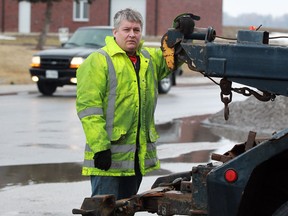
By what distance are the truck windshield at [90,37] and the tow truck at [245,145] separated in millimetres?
16842

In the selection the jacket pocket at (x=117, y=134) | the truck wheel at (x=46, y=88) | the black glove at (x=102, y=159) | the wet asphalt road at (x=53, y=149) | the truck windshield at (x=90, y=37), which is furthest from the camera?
the truck windshield at (x=90, y=37)

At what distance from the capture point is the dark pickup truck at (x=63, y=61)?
2142 centimetres

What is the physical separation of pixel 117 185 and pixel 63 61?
1540 cm

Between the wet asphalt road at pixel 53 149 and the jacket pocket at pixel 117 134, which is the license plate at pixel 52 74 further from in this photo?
Result: the jacket pocket at pixel 117 134

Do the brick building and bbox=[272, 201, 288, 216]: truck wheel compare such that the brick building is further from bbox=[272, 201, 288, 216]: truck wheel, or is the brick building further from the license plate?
bbox=[272, 201, 288, 216]: truck wheel

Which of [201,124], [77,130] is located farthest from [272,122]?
[77,130]

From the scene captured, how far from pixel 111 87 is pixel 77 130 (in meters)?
8.91

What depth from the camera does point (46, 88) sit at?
73.6 feet

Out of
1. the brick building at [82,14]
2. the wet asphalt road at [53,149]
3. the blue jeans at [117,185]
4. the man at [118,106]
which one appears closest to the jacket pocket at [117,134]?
the man at [118,106]

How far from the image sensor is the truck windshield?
22.5 metres

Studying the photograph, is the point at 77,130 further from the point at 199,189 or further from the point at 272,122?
the point at 199,189

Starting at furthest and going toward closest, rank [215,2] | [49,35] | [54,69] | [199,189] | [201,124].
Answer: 1. [215,2]
2. [49,35]
3. [54,69]
4. [201,124]
5. [199,189]

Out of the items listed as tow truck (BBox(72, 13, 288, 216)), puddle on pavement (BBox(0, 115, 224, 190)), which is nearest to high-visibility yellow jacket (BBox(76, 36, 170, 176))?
tow truck (BBox(72, 13, 288, 216))

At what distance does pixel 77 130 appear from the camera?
49.5ft
